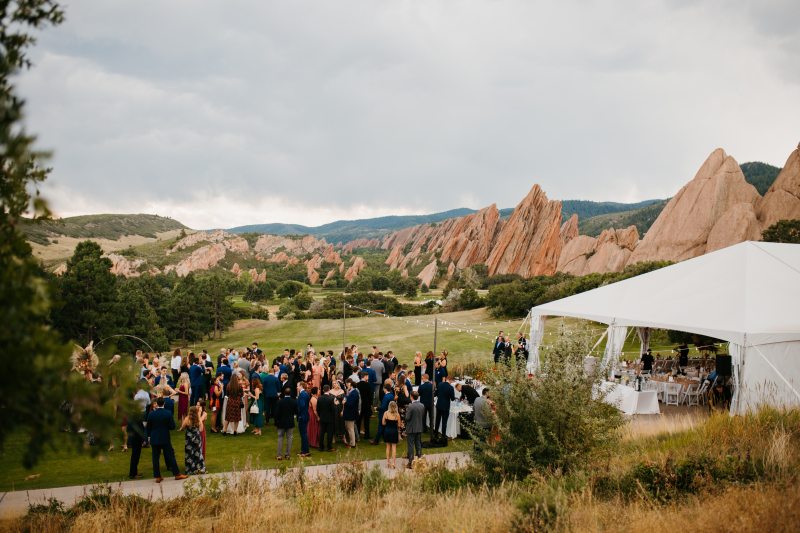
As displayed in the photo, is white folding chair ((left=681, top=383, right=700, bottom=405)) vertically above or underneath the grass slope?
underneath

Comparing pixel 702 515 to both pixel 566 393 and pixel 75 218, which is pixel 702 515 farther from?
pixel 75 218

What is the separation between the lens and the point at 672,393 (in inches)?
504

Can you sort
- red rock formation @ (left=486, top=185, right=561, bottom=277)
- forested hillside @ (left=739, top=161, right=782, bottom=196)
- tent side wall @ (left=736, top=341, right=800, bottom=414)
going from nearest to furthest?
tent side wall @ (left=736, top=341, right=800, bottom=414), forested hillside @ (left=739, top=161, right=782, bottom=196), red rock formation @ (left=486, top=185, right=561, bottom=277)

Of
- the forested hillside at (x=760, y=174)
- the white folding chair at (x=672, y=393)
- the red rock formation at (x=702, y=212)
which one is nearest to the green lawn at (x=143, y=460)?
the white folding chair at (x=672, y=393)

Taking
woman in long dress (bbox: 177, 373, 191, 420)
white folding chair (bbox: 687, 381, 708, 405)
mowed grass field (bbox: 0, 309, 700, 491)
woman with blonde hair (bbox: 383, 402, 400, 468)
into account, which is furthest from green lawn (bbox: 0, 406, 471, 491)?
white folding chair (bbox: 687, 381, 708, 405)

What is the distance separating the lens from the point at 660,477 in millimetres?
5539

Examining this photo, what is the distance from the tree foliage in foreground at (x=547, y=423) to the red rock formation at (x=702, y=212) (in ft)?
160

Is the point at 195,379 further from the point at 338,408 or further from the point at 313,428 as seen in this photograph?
the point at 338,408

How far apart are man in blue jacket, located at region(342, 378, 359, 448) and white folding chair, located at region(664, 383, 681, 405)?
9.59m

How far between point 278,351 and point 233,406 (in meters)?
17.1

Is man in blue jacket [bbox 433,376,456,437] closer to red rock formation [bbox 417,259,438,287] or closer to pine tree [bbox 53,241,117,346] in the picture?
pine tree [bbox 53,241,117,346]

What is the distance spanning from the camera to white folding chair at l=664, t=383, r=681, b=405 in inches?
501

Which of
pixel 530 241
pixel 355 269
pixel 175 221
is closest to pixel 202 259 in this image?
pixel 355 269

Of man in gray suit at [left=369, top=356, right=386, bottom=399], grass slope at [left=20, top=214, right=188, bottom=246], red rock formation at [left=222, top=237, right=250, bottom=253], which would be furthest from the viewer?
red rock formation at [left=222, top=237, right=250, bottom=253]
